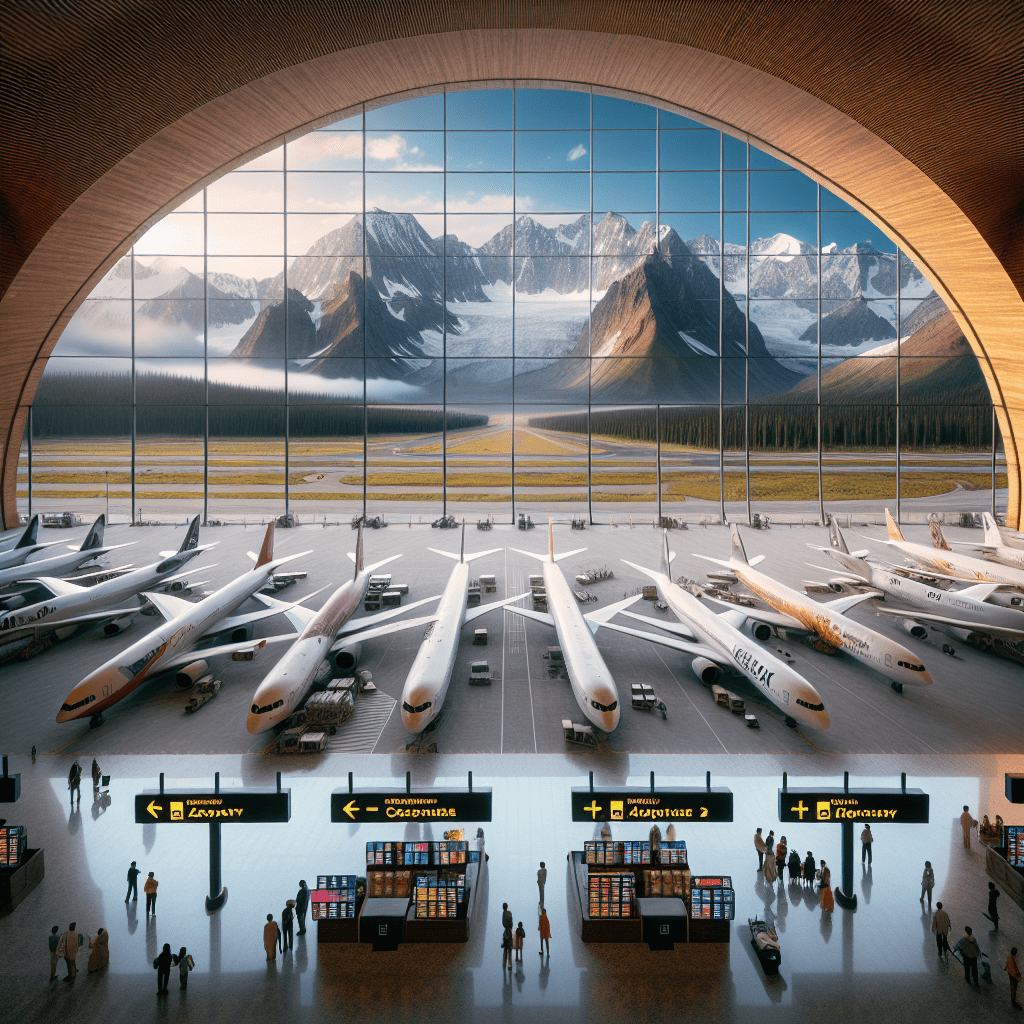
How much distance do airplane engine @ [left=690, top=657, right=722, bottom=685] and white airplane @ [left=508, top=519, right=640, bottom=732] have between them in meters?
3.70

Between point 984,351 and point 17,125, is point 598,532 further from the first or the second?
point 17,125

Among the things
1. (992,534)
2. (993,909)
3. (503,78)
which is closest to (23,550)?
(503,78)

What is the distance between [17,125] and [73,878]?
2746cm

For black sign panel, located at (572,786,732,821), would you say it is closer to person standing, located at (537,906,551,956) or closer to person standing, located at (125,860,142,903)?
person standing, located at (537,906,551,956)

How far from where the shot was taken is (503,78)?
40344 mm

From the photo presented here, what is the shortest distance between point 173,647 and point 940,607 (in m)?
31.8

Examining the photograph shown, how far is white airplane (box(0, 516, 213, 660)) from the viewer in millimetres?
25000

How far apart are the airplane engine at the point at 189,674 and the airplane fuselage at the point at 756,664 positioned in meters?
18.5

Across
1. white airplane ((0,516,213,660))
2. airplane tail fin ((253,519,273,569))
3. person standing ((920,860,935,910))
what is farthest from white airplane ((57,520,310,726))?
person standing ((920,860,935,910))

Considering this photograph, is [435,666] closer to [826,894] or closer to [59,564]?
[826,894]

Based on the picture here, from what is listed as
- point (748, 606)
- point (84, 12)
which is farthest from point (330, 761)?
point (84, 12)

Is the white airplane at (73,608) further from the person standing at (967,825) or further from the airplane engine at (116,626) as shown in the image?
the person standing at (967,825)

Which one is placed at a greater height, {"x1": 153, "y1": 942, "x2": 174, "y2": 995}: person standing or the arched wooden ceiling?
the arched wooden ceiling

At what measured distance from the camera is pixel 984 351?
40.2 meters
